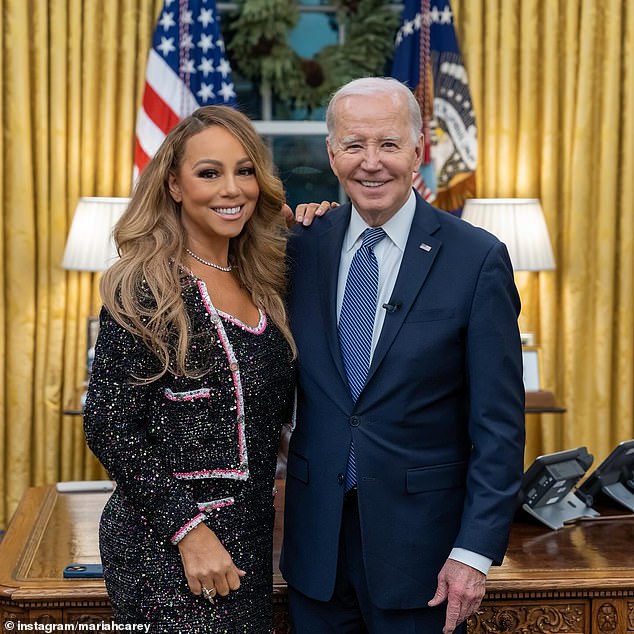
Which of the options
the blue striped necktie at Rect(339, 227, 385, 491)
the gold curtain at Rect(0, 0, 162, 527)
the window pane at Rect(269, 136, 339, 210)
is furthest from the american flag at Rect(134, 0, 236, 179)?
the blue striped necktie at Rect(339, 227, 385, 491)

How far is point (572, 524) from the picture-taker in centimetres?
286

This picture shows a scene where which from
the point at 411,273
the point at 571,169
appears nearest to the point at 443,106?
the point at 571,169

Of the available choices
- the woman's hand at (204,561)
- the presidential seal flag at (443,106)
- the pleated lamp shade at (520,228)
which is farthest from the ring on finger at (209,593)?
the presidential seal flag at (443,106)

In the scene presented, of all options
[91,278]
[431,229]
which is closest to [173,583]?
[431,229]

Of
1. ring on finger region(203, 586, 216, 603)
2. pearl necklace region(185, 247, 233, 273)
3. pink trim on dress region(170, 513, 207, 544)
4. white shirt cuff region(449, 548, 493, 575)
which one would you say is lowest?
ring on finger region(203, 586, 216, 603)

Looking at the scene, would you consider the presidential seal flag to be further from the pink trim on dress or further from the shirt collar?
the pink trim on dress

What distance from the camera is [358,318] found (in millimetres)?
2203

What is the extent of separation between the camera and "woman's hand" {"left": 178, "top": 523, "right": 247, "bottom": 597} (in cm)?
202

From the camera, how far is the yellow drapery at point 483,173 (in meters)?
5.18

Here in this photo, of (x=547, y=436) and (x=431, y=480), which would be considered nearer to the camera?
(x=431, y=480)

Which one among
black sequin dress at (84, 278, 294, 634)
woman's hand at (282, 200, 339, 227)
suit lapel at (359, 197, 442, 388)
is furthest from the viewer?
woman's hand at (282, 200, 339, 227)

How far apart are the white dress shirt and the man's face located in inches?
1.6

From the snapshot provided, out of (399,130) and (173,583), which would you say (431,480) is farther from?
(399,130)

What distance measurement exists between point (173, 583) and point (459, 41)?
13.1 feet
